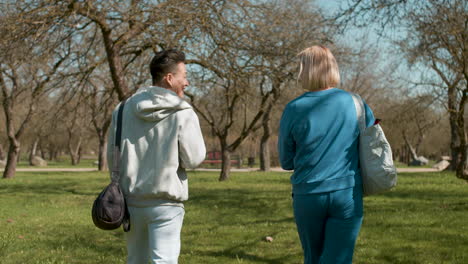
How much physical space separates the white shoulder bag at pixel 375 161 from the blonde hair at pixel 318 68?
380 mm

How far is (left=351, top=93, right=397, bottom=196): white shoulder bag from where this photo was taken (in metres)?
2.94

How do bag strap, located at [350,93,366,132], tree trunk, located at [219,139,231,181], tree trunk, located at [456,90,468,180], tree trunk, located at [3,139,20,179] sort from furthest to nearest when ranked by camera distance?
tree trunk, located at [3,139,20,179]
tree trunk, located at [219,139,231,181]
tree trunk, located at [456,90,468,180]
bag strap, located at [350,93,366,132]

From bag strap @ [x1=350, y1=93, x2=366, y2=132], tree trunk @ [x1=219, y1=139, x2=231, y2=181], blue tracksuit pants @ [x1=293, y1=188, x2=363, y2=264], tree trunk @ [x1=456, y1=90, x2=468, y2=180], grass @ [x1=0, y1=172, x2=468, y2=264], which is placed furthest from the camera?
tree trunk @ [x1=219, y1=139, x2=231, y2=181]

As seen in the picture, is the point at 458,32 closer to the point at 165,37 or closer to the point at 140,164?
the point at 165,37

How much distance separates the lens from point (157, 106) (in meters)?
2.92

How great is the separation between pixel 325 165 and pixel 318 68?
2.00ft

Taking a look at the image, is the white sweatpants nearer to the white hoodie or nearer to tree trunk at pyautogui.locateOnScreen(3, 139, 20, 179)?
the white hoodie

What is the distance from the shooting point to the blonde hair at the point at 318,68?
3043mm

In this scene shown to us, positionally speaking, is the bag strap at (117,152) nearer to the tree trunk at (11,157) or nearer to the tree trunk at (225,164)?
the tree trunk at (225,164)

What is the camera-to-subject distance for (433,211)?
970 centimetres

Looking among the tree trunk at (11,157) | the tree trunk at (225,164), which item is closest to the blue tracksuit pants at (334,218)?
the tree trunk at (225,164)

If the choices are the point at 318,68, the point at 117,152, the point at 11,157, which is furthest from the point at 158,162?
the point at 11,157

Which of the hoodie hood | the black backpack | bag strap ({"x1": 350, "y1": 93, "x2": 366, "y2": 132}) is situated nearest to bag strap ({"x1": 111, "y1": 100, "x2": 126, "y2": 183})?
the black backpack

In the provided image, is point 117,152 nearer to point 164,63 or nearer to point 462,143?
point 164,63
